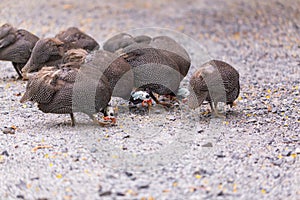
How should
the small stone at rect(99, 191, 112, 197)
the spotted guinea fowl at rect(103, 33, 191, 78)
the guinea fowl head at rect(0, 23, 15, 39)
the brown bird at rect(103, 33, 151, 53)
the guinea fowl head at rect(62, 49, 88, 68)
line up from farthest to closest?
the guinea fowl head at rect(0, 23, 15, 39)
the brown bird at rect(103, 33, 151, 53)
the spotted guinea fowl at rect(103, 33, 191, 78)
the guinea fowl head at rect(62, 49, 88, 68)
the small stone at rect(99, 191, 112, 197)

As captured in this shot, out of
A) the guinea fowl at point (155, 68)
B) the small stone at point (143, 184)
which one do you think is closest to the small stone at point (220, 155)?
the small stone at point (143, 184)

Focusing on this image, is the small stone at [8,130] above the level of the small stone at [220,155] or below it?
below

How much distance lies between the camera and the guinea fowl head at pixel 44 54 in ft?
23.9

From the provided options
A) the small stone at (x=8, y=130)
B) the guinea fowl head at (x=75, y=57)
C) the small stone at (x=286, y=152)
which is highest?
the guinea fowl head at (x=75, y=57)

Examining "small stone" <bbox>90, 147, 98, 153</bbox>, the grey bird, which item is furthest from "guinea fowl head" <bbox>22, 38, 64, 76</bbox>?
"small stone" <bbox>90, 147, 98, 153</bbox>

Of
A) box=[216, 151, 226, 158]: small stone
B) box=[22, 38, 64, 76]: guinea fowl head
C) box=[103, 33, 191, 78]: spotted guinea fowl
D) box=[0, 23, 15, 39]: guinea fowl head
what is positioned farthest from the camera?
box=[0, 23, 15, 39]: guinea fowl head

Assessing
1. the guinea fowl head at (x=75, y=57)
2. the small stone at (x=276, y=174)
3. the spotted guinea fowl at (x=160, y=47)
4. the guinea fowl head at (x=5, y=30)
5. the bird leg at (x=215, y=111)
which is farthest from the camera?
the guinea fowl head at (x=5, y=30)

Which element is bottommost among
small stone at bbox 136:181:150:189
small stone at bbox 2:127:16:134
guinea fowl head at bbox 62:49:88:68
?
small stone at bbox 2:127:16:134

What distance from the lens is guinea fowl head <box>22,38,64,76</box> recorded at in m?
7.29

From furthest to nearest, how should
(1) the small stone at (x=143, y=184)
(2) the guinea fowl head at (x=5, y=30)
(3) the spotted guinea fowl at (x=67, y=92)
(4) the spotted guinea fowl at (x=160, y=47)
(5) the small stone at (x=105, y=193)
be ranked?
(2) the guinea fowl head at (x=5, y=30)
(4) the spotted guinea fowl at (x=160, y=47)
(3) the spotted guinea fowl at (x=67, y=92)
(1) the small stone at (x=143, y=184)
(5) the small stone at (x=105, y=193)

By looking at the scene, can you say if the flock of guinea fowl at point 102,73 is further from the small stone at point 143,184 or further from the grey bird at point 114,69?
the small stone at point 143,184

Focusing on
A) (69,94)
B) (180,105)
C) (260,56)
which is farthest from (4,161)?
(260,56)

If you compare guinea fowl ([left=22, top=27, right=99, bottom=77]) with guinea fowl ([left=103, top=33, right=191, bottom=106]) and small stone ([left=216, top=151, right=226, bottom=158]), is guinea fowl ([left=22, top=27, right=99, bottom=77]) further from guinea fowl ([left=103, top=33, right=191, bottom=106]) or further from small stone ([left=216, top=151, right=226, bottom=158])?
small stone ([left=216, top=151, right=226, bottom=158])

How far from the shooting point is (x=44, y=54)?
7293 mm
